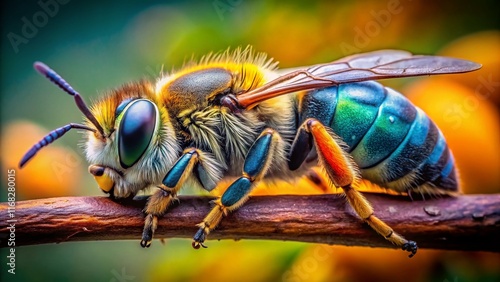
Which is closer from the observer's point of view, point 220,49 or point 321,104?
point 321,104

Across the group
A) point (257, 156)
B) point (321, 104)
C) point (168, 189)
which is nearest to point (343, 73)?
point (321, 104)

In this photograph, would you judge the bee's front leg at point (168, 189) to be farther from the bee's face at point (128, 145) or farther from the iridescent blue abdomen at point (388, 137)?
the iridescent blue abdomen at point (388, 137)

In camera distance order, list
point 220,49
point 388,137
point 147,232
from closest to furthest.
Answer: point 147,232 → point 388,137 → point 220,49

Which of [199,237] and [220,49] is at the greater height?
[220,49]

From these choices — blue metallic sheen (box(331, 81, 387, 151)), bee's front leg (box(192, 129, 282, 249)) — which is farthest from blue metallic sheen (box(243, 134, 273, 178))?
blue metallic sheen (box(331, 81, 387, 151))

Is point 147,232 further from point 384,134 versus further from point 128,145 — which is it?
point 384,134

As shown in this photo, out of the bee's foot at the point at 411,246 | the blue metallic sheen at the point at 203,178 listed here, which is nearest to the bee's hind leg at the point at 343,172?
the bee's foot at the point at 411,246

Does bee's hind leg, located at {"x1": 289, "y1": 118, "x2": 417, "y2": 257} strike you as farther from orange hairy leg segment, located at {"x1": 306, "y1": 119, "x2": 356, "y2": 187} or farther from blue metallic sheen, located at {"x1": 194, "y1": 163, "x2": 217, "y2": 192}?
blue metallic sheen, located at {"x1": 194, "y1": 163, "x2": 217, "y2": 192}
